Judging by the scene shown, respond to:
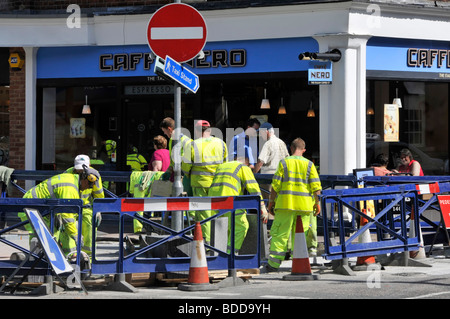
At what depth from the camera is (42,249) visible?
10.7 m

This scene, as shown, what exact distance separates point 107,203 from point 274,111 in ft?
29.5

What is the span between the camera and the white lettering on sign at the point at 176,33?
40.4 ft

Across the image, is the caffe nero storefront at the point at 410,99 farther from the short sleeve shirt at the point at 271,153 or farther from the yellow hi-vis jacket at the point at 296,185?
the yellow hi-vis jacket at the point at 296,185

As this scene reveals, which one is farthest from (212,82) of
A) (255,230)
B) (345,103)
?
(255,230)

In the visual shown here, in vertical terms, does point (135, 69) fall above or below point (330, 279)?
above

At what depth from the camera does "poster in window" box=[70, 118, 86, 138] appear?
21.3 meters

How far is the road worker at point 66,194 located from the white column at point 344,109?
7.51 meters

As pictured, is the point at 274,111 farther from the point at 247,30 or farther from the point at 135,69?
the point at 135,69

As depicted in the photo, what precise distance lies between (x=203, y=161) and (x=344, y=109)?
5.98 m

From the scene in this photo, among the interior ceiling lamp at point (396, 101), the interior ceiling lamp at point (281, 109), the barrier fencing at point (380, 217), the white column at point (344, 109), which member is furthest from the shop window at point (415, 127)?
the barrier fencing at point (380, 217)

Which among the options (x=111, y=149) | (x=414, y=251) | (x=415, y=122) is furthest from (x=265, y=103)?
(x=414, y=251)

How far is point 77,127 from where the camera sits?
2141cm

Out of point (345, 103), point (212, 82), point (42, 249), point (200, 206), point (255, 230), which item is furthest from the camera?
point (212, 82)

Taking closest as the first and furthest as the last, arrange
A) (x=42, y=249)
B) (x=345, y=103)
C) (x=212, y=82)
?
(x=42, y=249)
(x=345, y=103)
(x=212, y=82)
